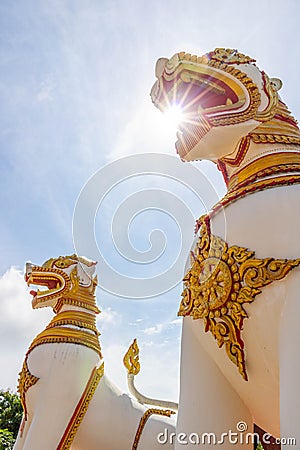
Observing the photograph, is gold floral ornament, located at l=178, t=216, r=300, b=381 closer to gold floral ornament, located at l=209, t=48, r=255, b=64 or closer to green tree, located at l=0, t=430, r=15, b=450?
gold floral ornament, located at l=209, t=48, r=255, b=64

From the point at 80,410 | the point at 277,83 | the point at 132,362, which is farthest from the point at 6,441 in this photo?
the point at 277,83

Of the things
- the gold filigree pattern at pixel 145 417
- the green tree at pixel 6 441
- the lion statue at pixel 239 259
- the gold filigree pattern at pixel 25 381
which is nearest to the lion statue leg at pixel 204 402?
the lion statue at pixel 239 259

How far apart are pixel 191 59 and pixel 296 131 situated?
0.76 metres

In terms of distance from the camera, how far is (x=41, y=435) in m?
4.50

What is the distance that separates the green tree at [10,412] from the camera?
440 inches

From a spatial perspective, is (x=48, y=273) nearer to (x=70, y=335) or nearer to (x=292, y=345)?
(x=70, y=335)

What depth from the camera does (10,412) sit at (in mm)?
11680

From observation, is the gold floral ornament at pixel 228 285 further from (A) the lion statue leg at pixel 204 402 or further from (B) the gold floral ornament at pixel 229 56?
(B) the gold floral ornament at pixel 229 56

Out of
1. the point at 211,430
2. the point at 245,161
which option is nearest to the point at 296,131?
the point at 245,161

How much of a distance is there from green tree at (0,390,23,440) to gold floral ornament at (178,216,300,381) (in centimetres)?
1050

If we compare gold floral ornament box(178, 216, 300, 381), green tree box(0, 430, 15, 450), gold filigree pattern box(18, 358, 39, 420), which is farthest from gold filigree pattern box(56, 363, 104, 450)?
green tree box(0, 430, 15, 450)

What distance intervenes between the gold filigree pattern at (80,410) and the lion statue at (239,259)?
2.55 metres

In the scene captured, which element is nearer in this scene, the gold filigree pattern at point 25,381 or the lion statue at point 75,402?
the lion statue at point 75,402

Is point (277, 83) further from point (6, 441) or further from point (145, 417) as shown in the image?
point (6, 441)
